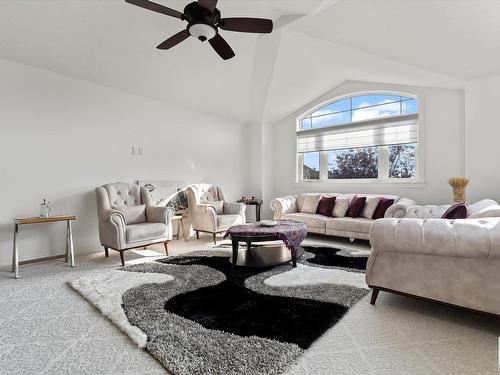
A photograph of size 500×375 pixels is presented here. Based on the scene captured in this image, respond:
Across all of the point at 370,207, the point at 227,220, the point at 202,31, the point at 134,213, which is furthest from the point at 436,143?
the point at 134,213

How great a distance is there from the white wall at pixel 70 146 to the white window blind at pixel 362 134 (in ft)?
8.88

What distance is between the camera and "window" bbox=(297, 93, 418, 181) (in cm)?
530

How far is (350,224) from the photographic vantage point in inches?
181

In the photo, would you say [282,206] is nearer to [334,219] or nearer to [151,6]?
[334,219]

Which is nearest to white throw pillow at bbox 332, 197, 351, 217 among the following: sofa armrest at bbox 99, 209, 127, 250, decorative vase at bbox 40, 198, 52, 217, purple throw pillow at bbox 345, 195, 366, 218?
purple throw pillow at bbox 345, 195, 366, 218

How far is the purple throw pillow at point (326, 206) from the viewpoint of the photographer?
5.23m

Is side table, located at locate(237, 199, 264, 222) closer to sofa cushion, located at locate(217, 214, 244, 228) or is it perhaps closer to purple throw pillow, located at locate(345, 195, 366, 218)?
sofa cushion, located at locate(217, 214, 244, 228)

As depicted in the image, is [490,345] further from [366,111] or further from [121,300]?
[366,111]

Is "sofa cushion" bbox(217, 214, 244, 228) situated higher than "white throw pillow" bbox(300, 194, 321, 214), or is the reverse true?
"white throw pillow" bbox(300, 194, 321, 214)

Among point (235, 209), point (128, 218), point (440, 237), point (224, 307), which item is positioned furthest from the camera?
point (235, 209)

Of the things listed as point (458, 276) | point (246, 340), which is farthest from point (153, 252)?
point (458, 276)

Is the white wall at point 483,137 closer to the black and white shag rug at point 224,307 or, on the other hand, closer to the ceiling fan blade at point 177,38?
the black and white shag rug at point 224,307

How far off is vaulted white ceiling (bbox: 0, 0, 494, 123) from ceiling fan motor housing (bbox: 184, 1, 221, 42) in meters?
0.82

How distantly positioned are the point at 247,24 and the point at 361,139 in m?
3.83
